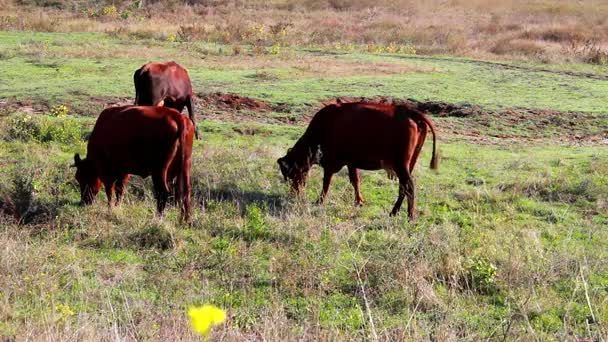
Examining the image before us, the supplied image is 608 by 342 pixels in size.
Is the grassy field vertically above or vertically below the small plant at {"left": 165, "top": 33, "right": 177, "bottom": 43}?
above

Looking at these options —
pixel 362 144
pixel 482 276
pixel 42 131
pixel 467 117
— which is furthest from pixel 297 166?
pixel 467 117

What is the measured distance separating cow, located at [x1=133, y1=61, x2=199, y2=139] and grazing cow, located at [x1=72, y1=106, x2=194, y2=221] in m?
3.57

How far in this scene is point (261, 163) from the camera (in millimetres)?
11070

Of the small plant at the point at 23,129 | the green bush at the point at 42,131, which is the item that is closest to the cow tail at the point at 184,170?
the green bush at the point at 42,131

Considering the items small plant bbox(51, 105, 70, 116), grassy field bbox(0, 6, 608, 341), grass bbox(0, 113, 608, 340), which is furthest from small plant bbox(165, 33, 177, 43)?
grass bbox(0, 113, 608, 340)

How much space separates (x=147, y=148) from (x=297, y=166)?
2183mm

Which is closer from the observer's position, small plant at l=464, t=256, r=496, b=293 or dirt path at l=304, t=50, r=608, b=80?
small plant at l=464, t=256, r=496, b=293

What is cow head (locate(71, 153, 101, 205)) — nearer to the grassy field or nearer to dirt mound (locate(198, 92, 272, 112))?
the grassy field

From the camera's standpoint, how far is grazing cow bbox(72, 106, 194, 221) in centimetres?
845

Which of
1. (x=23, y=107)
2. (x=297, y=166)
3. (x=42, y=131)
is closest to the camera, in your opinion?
(x=297, y=166)

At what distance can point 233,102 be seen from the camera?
15.8 metres

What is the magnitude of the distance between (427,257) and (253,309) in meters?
1.72

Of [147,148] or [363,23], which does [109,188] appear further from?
[363,23]

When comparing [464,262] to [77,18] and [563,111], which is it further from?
[77,18]
